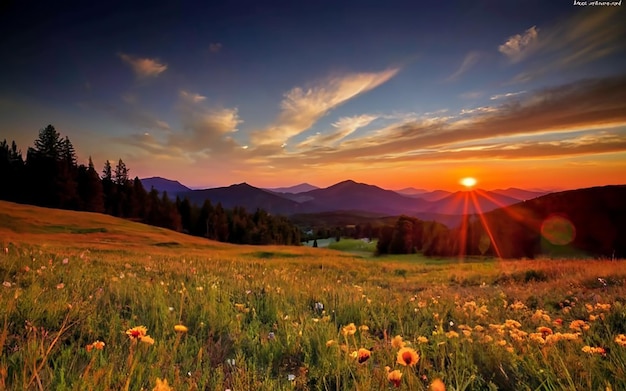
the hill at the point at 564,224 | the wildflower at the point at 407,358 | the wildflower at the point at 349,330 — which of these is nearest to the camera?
the wildflower at the point at 407,358

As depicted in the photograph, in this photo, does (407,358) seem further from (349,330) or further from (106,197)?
(106,197)

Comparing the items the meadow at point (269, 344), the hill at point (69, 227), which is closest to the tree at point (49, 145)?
the hill at point (69, 227)

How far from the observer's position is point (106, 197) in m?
82.4

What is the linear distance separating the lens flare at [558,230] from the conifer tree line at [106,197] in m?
69.1

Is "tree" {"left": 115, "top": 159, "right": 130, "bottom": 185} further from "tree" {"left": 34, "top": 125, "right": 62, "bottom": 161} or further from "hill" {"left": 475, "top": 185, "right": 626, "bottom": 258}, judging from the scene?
"hill" {"left": 475, "top": 185, "right": 626, "bottom": 258}

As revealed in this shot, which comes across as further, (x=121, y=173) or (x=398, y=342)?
(x=121, y=173)

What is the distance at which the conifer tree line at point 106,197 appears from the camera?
68.9 metres

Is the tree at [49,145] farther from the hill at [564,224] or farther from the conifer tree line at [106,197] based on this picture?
the hill at [564,224]

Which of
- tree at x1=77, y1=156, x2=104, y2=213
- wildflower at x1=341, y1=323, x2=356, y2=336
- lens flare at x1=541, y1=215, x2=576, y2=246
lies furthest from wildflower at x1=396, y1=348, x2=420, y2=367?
tree at x1=77, y1=156, x2=104, y2=213

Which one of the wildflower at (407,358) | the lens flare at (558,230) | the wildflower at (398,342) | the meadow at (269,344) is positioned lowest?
the lens flare at (558,230)

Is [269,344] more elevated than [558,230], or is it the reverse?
[269,344]

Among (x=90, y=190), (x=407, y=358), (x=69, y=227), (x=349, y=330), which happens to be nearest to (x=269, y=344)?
(x=349, y=330)

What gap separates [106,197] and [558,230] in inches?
3985

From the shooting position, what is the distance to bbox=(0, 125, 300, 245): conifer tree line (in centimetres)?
6888
